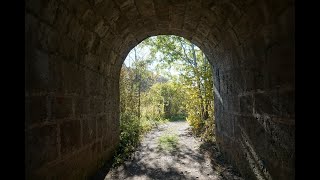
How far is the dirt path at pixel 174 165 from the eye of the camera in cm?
489

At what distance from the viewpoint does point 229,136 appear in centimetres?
536

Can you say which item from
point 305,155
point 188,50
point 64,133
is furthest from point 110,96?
point 188,50

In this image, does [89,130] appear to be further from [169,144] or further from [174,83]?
[174,83]

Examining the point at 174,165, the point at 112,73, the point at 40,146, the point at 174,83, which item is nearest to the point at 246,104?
the point at 174,165

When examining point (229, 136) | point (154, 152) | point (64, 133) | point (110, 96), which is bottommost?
point (154, 152)

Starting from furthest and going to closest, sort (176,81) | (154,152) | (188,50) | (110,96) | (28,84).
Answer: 1. (176,81)
2. (188,50)
3. (154,152)
4. (110,96)
5. (28,84)

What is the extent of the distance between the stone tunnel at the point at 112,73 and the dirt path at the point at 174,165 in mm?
358

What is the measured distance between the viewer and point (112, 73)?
20.4 ft

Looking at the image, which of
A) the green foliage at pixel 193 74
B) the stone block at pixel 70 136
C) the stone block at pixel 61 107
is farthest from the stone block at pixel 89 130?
the green foliage at pixel 193 74

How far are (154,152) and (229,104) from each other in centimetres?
266

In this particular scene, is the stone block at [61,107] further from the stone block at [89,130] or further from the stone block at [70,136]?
the stone block at [89,130]

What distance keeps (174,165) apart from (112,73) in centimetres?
246

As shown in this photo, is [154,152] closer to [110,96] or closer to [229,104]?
[110,96]

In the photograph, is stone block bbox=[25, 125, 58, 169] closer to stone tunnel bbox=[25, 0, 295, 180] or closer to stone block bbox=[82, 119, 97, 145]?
stone tunnel bbox=[25, 0, 295, 180]
